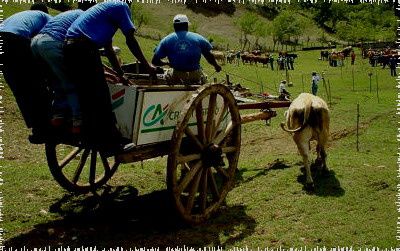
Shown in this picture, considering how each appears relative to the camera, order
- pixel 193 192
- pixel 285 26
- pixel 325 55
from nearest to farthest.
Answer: pixel 193 192
pixel 325 55
pixel 285 26

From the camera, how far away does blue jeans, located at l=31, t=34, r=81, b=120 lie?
5.72 meters

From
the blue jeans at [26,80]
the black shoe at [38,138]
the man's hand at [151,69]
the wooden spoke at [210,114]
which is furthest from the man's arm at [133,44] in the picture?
the black shoe at [38,138]

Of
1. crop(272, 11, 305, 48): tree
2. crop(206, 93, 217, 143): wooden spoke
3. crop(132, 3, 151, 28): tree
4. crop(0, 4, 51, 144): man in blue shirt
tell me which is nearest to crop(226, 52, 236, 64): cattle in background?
crop(132, 3, 151, 28): tree

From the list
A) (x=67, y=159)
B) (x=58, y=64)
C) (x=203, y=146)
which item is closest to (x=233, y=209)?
(x=203, y=146)

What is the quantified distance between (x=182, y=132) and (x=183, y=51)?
1.87m

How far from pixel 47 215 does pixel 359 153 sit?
288 inches

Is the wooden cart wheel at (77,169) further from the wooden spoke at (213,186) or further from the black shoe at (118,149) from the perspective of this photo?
the wooden spoke at (213,186)

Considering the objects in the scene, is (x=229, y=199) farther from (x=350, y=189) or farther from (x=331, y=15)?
(x=331, y=15)

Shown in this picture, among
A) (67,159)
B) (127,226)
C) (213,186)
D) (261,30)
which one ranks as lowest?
(127,226)

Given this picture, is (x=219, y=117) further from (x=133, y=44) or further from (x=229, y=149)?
(x=133, y=44)

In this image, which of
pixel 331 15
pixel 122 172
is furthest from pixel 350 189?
pixel 331 15

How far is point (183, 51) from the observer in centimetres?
745

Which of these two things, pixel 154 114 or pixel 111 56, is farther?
pixel 154 114

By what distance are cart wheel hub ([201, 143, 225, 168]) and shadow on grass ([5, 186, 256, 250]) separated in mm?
848
